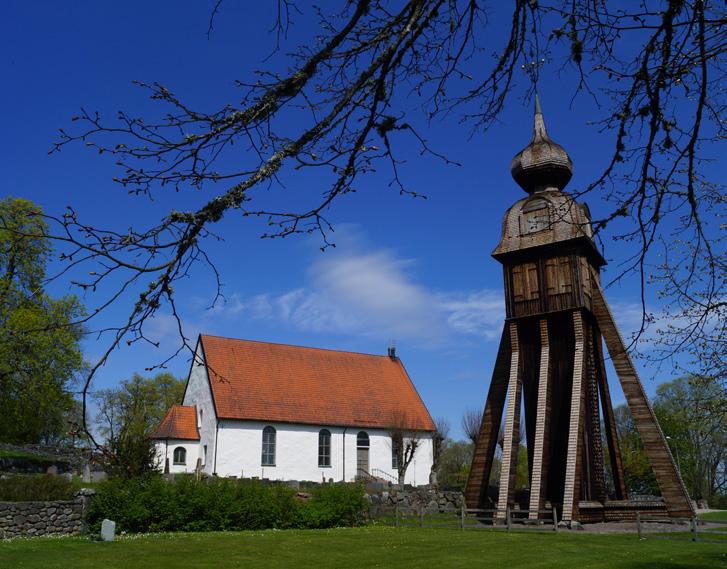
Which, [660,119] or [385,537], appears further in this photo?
[385,537]

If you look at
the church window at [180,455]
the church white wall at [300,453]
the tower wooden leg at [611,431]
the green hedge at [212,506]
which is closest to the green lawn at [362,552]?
the green hedge at [212,506]

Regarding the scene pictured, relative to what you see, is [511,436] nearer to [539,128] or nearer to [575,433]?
[575,433]

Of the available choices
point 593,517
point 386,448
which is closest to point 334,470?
point 386,448

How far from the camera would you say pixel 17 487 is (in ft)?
62.1

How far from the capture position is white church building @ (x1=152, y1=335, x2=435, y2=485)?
34906mm

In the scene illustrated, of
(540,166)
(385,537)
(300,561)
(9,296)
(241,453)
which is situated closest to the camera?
(300,561)

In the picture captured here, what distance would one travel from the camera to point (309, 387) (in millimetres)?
39500

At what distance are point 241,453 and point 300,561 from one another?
22.3 metres

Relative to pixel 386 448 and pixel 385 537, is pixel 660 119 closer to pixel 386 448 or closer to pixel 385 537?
pixel 385 537

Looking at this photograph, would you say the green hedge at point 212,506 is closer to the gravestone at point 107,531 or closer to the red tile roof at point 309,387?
the gravestone at point 107,531

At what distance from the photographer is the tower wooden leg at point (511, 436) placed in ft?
70.7

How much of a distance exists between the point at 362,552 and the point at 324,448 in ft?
75.5

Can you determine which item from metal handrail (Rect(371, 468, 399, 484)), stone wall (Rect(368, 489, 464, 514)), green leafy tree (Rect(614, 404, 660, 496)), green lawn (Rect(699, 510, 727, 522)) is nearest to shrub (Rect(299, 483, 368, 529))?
stone wall (Rect(368, 489, 464, 514))

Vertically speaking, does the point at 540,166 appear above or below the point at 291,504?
above
